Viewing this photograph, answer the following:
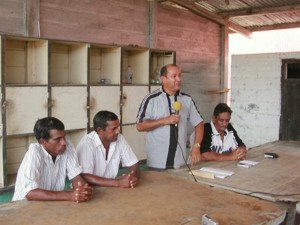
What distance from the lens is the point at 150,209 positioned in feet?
6.02

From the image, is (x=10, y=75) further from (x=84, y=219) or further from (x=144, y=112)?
(x=84, y=219)

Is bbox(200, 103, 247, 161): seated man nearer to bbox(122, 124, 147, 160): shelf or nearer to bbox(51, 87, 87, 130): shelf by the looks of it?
bbox(51, 87, 87, 130): shelf

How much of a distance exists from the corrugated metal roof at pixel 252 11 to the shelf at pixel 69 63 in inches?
94.0

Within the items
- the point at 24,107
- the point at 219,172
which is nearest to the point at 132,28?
the point at 24,107

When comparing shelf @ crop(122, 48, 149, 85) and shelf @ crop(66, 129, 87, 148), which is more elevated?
shelf @ crop(122, 48, 149, 85)

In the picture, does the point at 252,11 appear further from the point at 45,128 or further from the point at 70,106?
the point at 45,128

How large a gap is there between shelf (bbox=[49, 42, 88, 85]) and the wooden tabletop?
8.36ft

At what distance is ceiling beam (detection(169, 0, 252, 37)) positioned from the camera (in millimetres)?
6775

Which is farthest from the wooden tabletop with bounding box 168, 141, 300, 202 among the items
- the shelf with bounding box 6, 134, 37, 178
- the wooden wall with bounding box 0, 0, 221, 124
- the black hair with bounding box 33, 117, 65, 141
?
the wooden wall with bounding box 0, 0, 221, 124

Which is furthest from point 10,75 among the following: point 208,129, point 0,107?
point 208,129

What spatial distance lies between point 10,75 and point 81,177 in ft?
8.76

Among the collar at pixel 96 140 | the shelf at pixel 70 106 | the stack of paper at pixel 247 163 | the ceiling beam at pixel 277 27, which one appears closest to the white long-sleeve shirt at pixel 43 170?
the collar at pixel 96 140

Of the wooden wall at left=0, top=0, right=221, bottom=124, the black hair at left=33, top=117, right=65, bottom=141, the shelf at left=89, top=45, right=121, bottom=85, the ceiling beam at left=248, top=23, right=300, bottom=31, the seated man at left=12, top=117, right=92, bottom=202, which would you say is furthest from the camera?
the ceiling beam at left=248, top=23, right=300, bottom=31

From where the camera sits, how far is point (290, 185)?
2.30m
